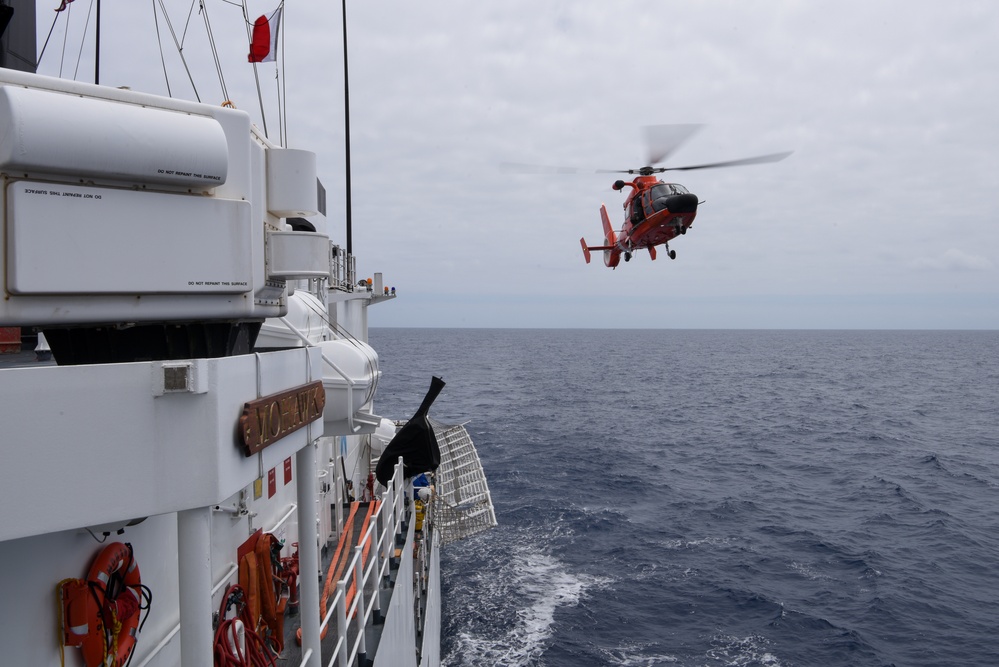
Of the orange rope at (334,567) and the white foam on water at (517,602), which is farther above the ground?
the orange rope at (334,567)

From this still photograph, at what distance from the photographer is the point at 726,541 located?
956 inches

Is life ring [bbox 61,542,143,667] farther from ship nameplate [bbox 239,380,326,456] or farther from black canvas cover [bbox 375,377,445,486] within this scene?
black canvas cover [bbox 375,377,445,486]

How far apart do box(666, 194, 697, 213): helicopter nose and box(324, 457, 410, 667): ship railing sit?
41.5 ft

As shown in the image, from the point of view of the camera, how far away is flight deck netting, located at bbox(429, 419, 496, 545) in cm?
1712

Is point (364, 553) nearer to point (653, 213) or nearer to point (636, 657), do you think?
point (636, 657)

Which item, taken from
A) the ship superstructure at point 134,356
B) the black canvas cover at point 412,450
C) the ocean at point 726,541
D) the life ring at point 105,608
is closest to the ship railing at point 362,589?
the black canvas cover at point 412,450

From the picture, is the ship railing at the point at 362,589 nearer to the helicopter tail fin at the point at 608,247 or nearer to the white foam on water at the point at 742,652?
the white foam on water at the point at 742,652

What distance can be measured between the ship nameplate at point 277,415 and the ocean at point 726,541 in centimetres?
1350

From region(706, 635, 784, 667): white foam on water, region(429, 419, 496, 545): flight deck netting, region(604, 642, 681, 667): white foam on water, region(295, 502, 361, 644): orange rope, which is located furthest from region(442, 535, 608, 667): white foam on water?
region(295, 502, 361, 644): orange rope

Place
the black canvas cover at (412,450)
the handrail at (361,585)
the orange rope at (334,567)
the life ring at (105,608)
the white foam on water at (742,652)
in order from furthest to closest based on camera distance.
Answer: the white foam on water at (742,652) < the black canvas cover at (412,450) < the orange rope at (334,567) < the handrail at (361,585) < the life ring at (105,608)

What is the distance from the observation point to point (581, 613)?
18609 millimetres

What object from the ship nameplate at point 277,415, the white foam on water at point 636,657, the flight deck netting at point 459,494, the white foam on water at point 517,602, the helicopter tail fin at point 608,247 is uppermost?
the helicopter tail fin at point 608,247

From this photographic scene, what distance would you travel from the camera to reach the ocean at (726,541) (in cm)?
1719

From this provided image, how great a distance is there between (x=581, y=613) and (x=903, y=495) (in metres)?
19.6
